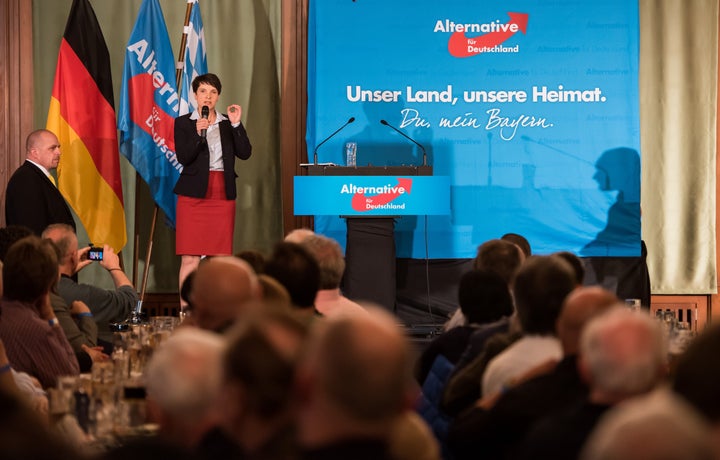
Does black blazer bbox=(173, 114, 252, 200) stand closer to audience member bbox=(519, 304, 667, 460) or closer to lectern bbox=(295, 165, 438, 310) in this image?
lectern bbox=(295, 165, 438, 310)

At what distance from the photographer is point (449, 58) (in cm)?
912

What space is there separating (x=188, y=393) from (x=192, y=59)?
7098 millimetres

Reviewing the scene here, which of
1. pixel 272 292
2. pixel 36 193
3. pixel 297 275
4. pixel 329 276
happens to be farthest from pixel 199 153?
pixel 272 292

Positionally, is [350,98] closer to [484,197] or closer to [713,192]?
[484,197]

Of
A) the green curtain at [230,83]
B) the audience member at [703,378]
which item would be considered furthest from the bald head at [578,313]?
the green curtain at [230,83]

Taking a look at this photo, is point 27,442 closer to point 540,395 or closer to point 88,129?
point 540,395

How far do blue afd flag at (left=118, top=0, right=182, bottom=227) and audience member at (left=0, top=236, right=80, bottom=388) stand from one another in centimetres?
457

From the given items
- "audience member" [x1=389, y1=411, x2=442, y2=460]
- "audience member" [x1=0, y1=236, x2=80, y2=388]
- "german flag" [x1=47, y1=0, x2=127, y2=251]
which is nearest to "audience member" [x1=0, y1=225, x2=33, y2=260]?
"audience member" [x1=0, y1=236, x2=80, y2=388]

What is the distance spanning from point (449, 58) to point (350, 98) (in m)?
0.90

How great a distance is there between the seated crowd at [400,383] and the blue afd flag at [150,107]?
5.00 meters

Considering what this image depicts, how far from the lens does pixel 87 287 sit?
20.8 ft

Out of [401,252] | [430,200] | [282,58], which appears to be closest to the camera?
[430,200]

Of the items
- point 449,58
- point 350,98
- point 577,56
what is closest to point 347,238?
point 350,98

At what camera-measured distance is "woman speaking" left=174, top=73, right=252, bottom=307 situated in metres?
8.31
